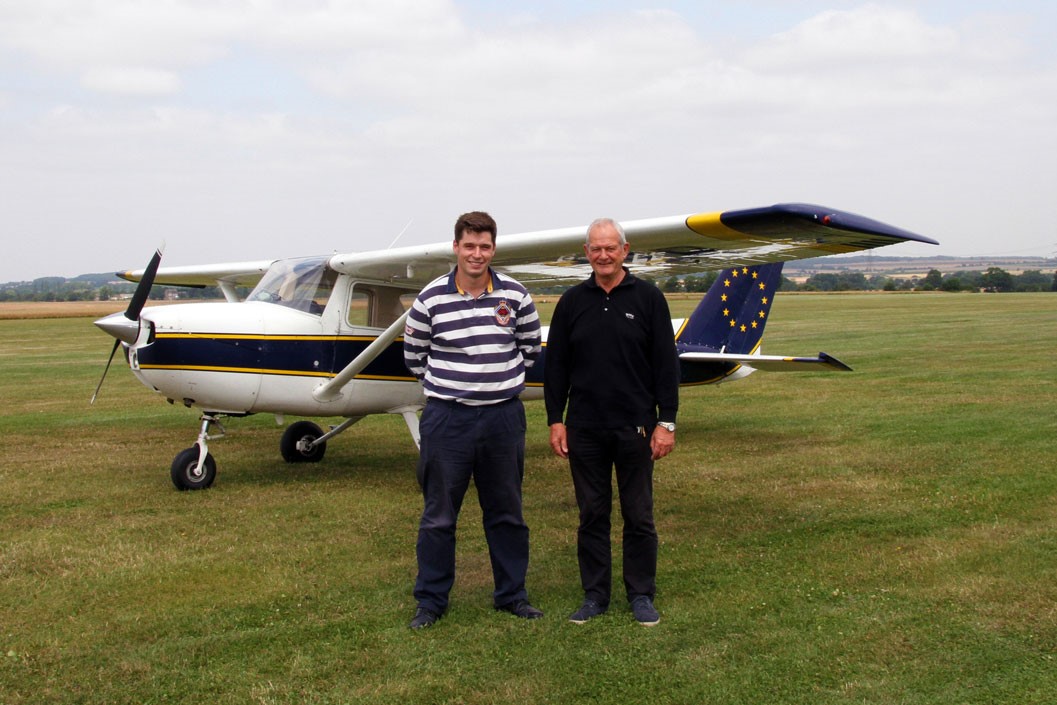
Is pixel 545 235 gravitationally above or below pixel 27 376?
above

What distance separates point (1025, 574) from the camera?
4.53m

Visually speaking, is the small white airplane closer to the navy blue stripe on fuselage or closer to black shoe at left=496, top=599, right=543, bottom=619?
the navy blue stripe on fuselage

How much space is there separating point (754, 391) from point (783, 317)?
23.2 meters

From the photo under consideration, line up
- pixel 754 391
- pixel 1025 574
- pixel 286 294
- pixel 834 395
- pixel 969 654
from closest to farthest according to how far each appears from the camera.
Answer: pixel 969 654 → pixel 1025 574 → pixel 286 294 → pixel 834 395 → pixel 754 391

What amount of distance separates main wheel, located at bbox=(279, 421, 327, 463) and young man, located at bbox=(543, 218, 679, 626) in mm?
4712

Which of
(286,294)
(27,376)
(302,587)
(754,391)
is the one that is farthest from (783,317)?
(302,587)

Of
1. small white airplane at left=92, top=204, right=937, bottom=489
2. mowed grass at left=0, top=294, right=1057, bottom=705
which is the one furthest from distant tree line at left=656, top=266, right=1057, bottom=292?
small white airplane at left=92, top=204, right=937, bottom=489

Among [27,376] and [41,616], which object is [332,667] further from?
[27,376]

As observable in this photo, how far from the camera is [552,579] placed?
4719 millimetres

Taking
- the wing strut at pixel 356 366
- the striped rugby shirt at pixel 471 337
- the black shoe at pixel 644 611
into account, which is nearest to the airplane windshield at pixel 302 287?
the wing strut at pixel 356 366

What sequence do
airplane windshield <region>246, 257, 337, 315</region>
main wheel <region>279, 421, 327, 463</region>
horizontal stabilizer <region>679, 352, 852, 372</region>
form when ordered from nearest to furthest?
airplane windshield <region>246, 257, 337, 315</region> → main wheel <region>279, 421, 327, 463</region> → horizontal stabilizer <region>679, 352, 852, 372</region>

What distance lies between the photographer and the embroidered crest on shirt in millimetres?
4172

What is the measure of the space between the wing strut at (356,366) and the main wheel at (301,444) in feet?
3.87

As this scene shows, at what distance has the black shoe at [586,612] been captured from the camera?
4098mm
